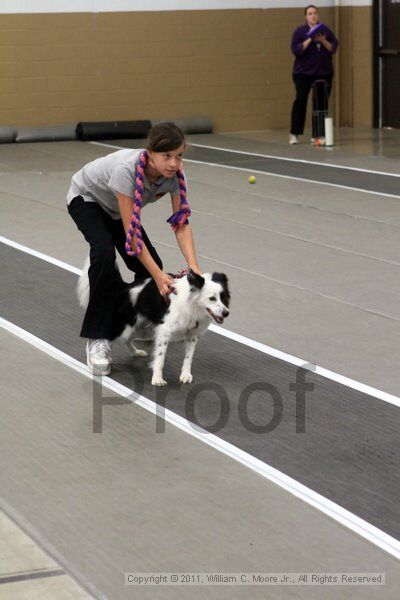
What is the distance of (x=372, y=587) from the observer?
13.2 ft

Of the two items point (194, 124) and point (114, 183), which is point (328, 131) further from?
point (114, 183)

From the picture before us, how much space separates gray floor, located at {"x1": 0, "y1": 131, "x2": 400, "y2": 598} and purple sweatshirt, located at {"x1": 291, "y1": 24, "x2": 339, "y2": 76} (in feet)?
18.4

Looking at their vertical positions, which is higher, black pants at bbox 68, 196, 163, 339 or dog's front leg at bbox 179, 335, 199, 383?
black pants at bbox 68, 196, 163, 339

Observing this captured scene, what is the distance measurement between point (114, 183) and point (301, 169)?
905 centimetres

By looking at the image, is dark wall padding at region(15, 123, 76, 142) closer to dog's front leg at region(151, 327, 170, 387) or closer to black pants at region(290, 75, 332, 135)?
black pants at region(290, 75, 332, 135)

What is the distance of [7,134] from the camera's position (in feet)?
58.9

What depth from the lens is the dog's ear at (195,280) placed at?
5.95 metres

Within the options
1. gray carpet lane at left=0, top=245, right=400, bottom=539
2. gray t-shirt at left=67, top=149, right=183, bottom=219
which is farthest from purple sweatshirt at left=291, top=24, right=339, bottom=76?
gray t-shirt at left=67, top=149, right=183, bottom=219

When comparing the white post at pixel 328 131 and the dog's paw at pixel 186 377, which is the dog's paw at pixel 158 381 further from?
the white post at pixel 328 131

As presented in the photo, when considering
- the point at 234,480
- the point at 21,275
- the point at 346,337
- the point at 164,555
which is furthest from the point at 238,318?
the point at 164,555

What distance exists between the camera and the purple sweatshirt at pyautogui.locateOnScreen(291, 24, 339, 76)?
16.9 metres

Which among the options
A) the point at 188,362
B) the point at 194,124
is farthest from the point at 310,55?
the point at 188,362

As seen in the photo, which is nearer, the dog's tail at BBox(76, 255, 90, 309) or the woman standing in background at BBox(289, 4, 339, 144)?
the dog's tail at BBox(76, 255, 90, 309)

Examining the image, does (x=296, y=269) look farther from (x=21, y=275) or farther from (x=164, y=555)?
(x=164, y=555)
